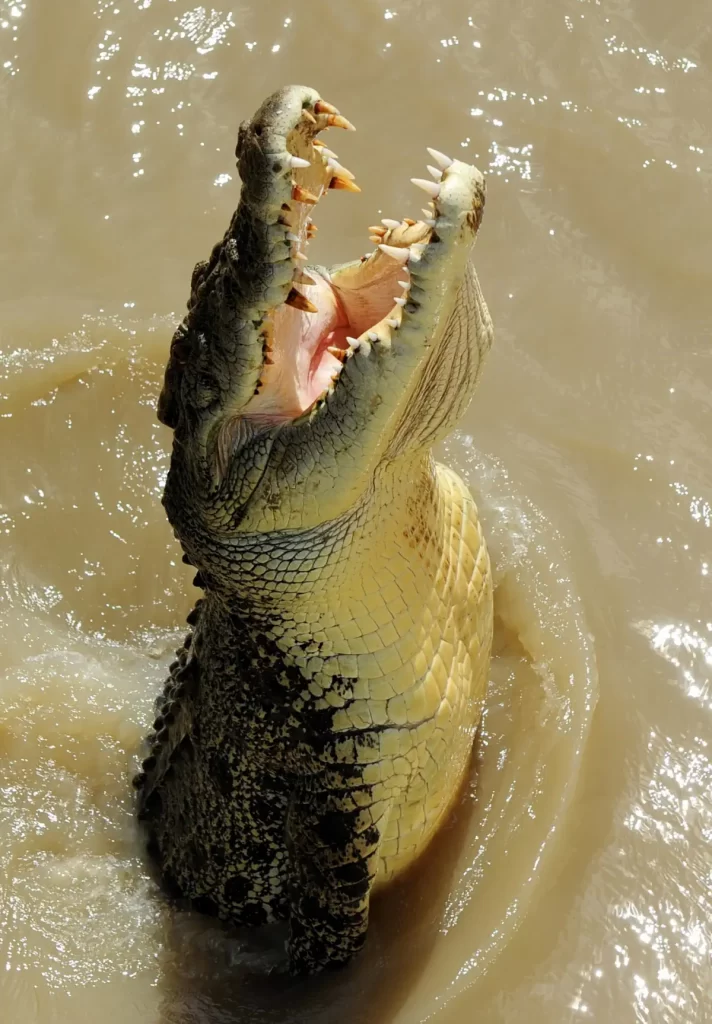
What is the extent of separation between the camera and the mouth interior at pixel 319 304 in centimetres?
190

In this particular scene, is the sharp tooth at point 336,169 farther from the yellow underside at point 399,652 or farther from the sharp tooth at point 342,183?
the yellow underside at point 399,652

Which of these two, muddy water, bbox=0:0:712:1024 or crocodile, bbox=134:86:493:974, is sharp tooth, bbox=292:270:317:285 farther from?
muddy water, bbox=0:0:712:1024

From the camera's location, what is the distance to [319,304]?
2293 millimetres

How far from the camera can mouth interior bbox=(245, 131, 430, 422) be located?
190cm

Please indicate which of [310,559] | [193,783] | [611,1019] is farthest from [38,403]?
[611,1019]

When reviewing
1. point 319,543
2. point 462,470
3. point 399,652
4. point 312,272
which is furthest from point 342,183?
point 462,470

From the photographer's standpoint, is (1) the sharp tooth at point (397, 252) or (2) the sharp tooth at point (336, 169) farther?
(2) the sharp tooth at point (336, 169)

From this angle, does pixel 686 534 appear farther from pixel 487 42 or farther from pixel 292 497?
pixel 487 42

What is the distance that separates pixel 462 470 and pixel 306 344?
1283 mm

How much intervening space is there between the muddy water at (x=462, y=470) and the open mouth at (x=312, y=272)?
1124mm

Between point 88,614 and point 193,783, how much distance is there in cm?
100

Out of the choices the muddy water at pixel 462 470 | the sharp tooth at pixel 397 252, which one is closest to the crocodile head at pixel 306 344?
the sharp tooth at pixel 397 252

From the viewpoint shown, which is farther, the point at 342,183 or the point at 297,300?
the point at 342,183

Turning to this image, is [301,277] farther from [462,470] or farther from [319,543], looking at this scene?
[462,470]
